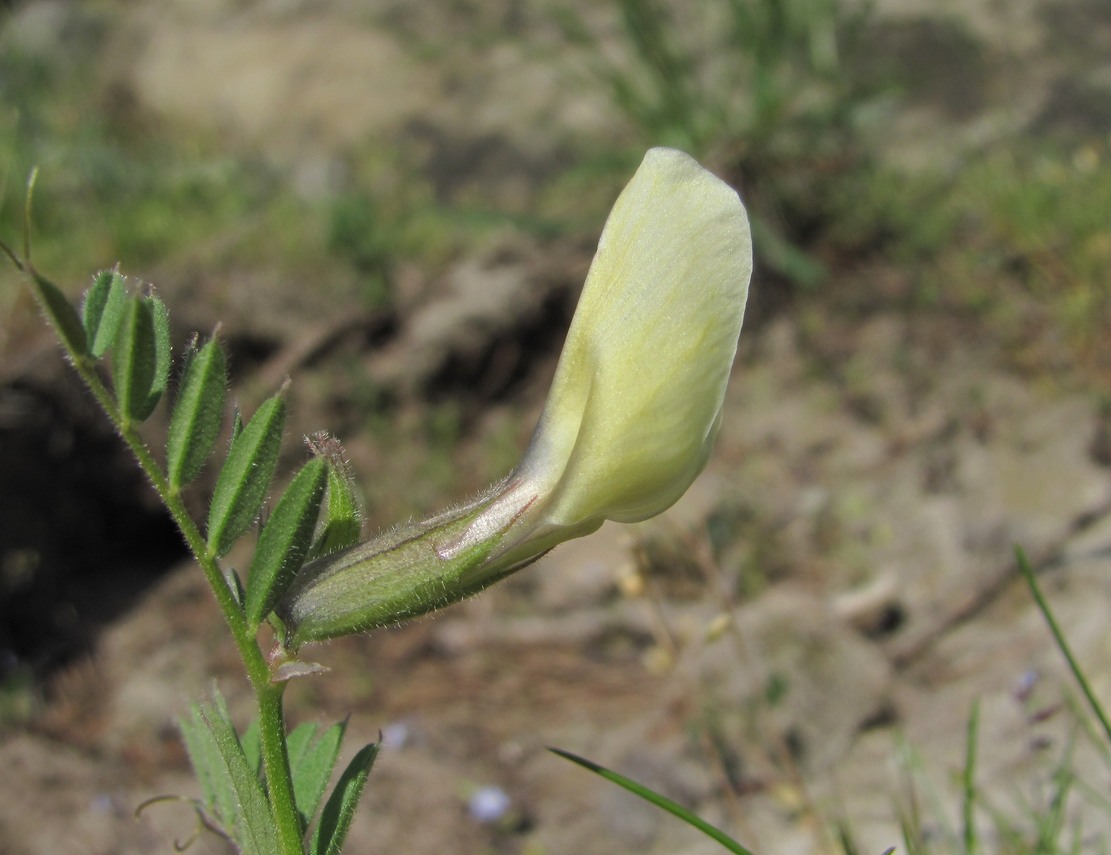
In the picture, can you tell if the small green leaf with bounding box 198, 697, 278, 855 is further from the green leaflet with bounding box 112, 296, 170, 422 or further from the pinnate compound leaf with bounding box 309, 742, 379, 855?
the green leaflet with bounding box 112, 296, 170, 422

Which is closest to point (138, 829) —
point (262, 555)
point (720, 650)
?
point (720, 650)

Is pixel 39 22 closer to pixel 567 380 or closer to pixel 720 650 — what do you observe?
pixel 720 650

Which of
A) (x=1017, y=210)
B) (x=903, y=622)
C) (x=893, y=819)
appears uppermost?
(x=1017, y=210)

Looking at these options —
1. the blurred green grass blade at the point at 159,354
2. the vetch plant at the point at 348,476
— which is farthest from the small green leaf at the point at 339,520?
the blurred green grass blade at the point at 159,354

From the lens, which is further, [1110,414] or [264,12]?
[264,12]

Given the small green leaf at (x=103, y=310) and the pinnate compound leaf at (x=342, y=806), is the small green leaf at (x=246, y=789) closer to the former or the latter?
the pinnate compound leaf at (x=342, y=806)

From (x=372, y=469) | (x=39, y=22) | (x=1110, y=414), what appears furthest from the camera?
(x=39, y=22)

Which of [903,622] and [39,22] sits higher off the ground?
[39,22]

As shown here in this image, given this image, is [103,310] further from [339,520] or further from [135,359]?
[339,520]

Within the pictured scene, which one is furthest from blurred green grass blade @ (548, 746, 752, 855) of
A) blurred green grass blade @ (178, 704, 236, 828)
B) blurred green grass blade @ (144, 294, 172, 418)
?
blurred green grass blade @ (144, 294, 172, 418)
